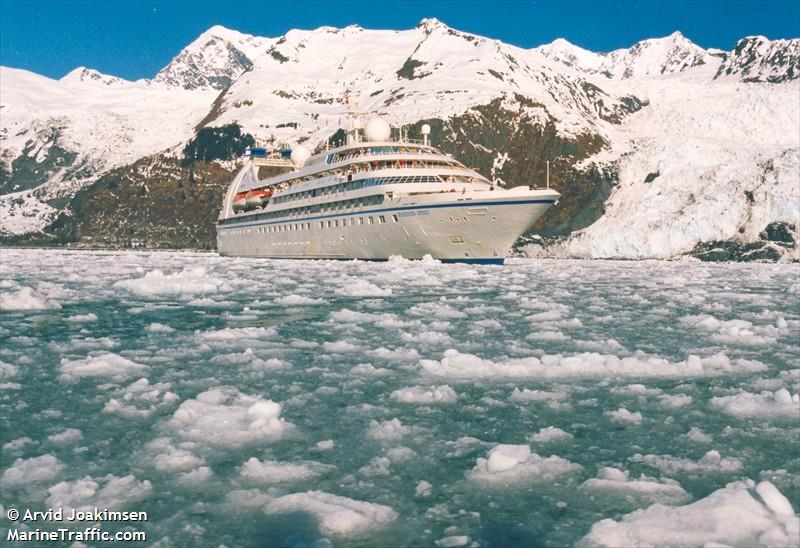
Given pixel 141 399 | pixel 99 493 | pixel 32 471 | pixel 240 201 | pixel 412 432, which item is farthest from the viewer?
pixel 240 201

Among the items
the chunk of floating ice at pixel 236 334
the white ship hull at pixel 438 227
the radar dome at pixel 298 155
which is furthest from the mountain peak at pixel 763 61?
the chunk of floating ice at pixel 236 334

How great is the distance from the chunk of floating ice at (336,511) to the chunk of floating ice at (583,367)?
438 cm

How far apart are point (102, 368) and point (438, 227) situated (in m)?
34.8

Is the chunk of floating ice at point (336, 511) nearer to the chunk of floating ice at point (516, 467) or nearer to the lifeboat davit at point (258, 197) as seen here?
the chunk of floating ice at point (516, 467)

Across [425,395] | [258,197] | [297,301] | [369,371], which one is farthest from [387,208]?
[425,395]

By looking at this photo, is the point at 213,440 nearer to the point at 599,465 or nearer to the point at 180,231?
the point at 599,465

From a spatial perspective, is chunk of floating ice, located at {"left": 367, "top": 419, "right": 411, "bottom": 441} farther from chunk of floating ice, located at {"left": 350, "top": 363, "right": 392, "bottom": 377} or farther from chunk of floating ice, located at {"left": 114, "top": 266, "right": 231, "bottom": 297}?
chunk of floating ice, located at {"left": 114, "top": 266, "right": 231, "bottom": 297}

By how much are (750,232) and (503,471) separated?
227 feet

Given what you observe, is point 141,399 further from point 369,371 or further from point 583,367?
point 583,367

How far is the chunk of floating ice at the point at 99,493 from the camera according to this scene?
475cm

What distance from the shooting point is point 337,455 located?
581 cm

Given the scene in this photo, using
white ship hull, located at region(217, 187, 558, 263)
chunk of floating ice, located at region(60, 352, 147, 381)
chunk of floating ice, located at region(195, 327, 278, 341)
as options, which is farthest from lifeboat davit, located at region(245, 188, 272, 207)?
chunk of floating ice, located at region(60, 352, 147, 381)

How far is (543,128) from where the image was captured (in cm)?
11062

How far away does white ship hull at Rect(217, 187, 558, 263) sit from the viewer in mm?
40312
